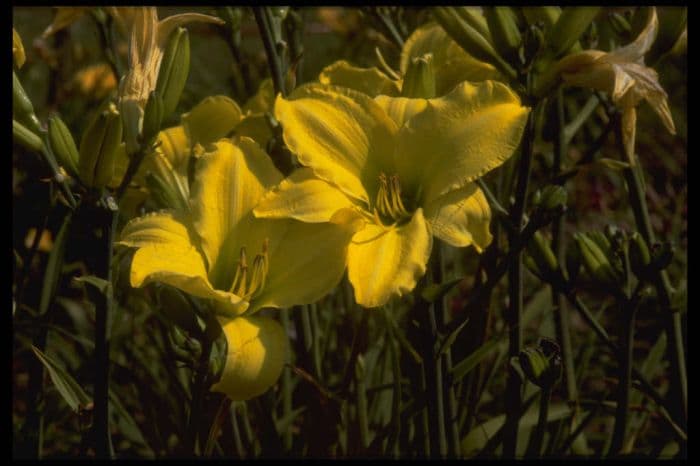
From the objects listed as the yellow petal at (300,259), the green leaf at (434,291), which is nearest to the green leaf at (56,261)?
the yellow petal at (300,259)

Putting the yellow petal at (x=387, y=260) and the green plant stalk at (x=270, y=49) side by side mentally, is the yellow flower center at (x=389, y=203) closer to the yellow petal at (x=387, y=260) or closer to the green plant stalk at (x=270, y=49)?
the yellow petal at (x=387, y=260)

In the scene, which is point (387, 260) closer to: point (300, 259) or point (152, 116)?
point (300, 259)

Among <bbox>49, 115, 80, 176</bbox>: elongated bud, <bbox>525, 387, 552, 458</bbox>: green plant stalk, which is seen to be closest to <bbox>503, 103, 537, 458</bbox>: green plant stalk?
<bbox>525, 387, 552, 458</bbox>: green plant stalk

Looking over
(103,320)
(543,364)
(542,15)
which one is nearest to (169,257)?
(103,320)

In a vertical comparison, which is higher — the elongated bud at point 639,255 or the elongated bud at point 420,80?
the elongated bud at point 420,80

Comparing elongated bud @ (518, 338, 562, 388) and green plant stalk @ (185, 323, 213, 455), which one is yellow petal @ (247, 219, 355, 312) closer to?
green plant stalk @ (185, 323, 213, 455)
